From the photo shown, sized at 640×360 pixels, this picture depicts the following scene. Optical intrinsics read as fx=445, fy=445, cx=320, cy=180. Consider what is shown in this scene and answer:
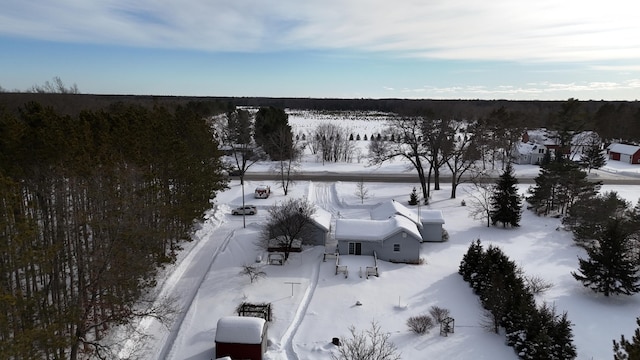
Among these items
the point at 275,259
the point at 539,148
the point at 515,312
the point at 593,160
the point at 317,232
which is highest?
the point at 539,148

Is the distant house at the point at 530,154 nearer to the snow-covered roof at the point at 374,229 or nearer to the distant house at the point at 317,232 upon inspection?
the snow-covered roof at the point at 374,229

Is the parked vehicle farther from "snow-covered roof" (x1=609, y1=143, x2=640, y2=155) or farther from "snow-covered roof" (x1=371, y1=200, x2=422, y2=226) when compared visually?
"snow-covered roof" (x1=609, y1=143, x2=640, y2=155)

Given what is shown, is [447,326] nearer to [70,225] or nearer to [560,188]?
[70,225]

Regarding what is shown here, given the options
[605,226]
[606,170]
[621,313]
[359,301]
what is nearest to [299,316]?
[359,301]

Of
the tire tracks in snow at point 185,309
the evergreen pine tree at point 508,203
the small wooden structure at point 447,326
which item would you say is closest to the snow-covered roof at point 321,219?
the tire tracks in snow at point 185,309

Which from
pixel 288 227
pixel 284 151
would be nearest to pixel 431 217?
pixel 288 227

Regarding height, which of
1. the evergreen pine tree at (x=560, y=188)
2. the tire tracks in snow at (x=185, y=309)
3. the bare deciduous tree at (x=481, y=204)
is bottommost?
the tire tracks in snow at (x=185, y=309)
